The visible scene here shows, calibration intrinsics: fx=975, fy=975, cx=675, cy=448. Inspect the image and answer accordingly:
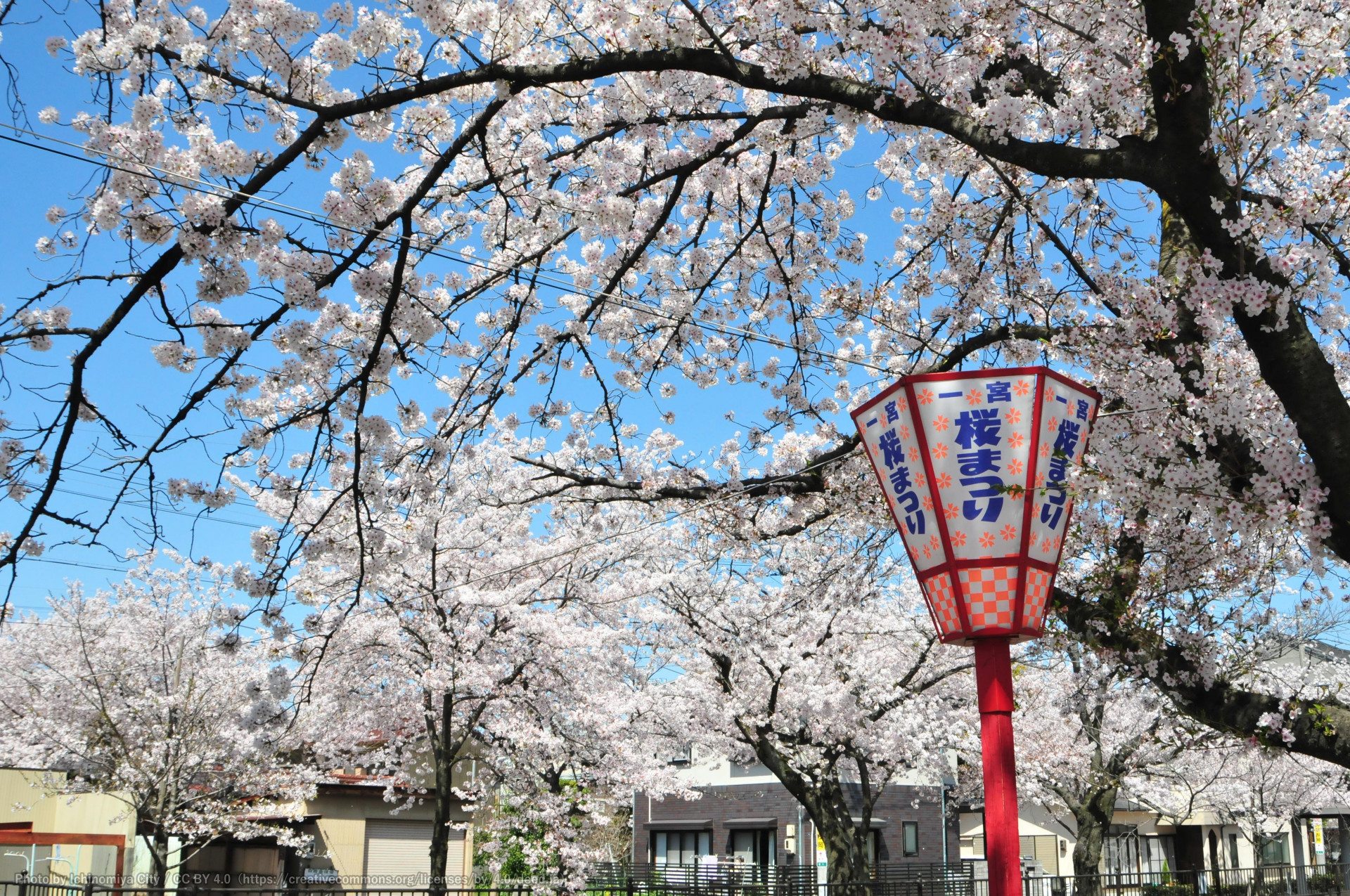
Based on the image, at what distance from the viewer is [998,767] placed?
4754 mm

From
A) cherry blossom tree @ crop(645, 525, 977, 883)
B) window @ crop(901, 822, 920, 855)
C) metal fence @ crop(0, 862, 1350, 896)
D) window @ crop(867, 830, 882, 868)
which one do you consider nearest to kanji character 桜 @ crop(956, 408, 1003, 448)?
metal fence @ crop(0, 862, 1350, 896)

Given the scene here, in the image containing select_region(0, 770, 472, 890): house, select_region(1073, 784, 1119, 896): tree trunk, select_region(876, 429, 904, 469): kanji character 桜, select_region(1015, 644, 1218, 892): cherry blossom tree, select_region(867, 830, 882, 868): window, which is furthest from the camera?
select_region(867, 830, 882, 868): window

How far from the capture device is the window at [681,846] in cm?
2811

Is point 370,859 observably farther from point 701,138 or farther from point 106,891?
point 701,138

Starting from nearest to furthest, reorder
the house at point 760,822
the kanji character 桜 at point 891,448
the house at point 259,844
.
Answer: the kanji character 桜 at point 891,448, the house at point 259,844, the house at point 760,822

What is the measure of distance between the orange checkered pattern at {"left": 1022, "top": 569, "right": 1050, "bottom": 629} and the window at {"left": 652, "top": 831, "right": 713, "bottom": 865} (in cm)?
2493

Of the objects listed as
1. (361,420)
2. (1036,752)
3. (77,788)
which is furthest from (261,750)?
(1036,752)

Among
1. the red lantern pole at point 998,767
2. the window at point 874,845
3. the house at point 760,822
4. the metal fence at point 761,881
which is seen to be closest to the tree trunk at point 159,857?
the metal fence at point 761,881

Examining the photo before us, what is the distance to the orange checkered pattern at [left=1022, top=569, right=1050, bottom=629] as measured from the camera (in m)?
4.81

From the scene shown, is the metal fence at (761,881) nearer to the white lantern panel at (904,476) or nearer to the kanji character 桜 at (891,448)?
the white lantern panel at (904,476)

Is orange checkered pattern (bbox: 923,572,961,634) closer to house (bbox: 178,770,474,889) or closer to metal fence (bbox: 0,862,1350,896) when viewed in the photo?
metal fence (bbox: 0,862,1350,896)

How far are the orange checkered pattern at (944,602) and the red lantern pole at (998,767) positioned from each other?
16 centimetres

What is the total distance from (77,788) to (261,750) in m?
4.28

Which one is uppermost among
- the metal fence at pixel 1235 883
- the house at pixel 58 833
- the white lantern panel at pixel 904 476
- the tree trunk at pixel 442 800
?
the white lantern panel at pixel 904 476
